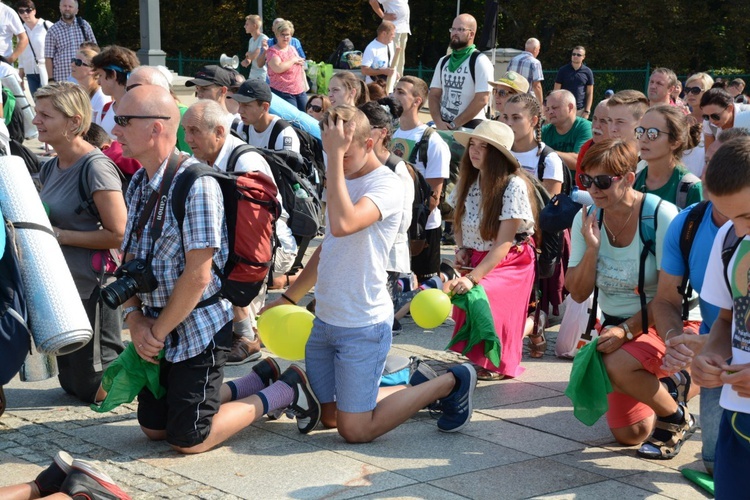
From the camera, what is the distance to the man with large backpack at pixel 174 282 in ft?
15.3

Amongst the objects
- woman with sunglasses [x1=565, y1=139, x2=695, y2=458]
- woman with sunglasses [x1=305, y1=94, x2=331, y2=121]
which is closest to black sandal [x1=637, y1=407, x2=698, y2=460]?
woman with sunglasses [x1=565, y1=139, x2=695, y2=458]

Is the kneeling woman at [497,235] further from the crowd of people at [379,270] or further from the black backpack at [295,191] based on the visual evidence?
the black backpack at [295,191]

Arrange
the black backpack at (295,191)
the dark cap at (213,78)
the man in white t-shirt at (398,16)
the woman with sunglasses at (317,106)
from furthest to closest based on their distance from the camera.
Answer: the man in white t-shirt at (398,16) < the woman with sunglasses at (317,106) < the dark cap at (213,78) < the black backpack at (295,191)

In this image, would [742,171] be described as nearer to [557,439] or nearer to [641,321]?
[641,321]

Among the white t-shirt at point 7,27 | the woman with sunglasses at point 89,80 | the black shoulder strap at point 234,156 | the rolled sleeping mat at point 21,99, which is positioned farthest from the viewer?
the white t-shirt at point 7,27

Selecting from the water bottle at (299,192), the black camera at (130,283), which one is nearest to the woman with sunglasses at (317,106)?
the water bottle at (299,192)

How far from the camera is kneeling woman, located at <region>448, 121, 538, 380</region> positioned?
607cm

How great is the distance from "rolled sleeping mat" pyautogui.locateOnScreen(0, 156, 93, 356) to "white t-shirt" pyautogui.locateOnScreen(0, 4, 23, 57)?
11.7m

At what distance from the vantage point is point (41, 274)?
12.5 feet

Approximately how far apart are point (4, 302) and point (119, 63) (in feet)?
14.7

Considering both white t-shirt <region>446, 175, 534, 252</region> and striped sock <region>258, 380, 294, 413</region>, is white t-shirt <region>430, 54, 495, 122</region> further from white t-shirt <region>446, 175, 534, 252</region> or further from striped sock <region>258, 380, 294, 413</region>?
striped sock <region>258, 380, 294, 413</region>

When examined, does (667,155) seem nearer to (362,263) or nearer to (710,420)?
(710,420)

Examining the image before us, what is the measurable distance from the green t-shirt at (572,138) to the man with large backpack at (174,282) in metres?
4.79

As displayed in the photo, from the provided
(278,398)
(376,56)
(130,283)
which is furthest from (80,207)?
(376,56)
